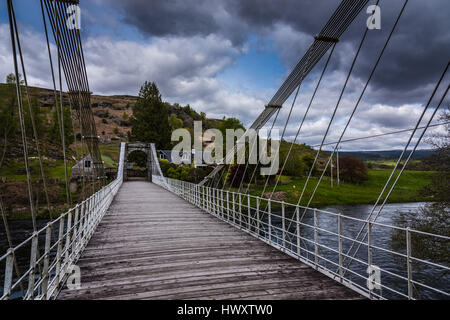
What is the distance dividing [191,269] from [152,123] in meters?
54.5

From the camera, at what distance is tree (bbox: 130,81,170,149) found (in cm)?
5619

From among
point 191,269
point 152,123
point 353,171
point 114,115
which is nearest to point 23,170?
point 152,123

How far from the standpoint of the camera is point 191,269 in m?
4.61

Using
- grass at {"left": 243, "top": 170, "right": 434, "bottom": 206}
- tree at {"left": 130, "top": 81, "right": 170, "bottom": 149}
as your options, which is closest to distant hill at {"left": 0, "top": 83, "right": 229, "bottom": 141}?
tree at {"left": 130, "top": 81, "right": 170, "bottom": 149}

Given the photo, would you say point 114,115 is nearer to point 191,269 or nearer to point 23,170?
point 23,170

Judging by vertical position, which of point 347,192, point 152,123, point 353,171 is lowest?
point 347,192

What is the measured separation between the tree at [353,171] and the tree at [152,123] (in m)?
33.1

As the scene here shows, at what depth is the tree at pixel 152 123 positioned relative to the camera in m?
56.2

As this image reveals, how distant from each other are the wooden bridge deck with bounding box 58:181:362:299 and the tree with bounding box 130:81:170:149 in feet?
164
